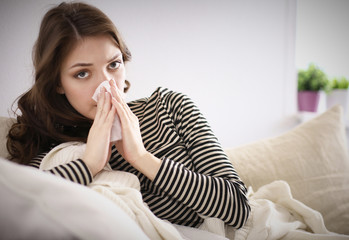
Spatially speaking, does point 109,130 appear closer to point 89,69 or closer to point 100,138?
point 100,138

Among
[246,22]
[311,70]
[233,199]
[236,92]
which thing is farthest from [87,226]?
[311,70]

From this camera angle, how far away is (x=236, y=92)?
1.99 metres

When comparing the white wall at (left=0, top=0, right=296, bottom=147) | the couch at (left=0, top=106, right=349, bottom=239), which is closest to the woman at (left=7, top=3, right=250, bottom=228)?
the couch at (left=0, top=106, right=349, bottom=239)

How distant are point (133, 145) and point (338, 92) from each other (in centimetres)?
207

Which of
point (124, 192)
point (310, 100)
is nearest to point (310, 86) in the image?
point (310, 100)

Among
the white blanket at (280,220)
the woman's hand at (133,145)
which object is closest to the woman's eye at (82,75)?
the woman's hand at (133,145)

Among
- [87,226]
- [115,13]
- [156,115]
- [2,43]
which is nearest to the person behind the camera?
[87,226]

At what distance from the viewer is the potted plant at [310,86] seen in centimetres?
224

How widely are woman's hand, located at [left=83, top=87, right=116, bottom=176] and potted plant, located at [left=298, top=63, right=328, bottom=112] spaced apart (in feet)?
6.61

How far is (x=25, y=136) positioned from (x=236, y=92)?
4.81 feet

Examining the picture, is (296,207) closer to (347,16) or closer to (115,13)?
(115,13)

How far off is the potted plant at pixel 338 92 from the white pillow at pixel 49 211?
233 cm

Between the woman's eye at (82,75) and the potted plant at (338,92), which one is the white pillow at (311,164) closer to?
the woman's eye at (82,75)

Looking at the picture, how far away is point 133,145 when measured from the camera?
2.68 ft
